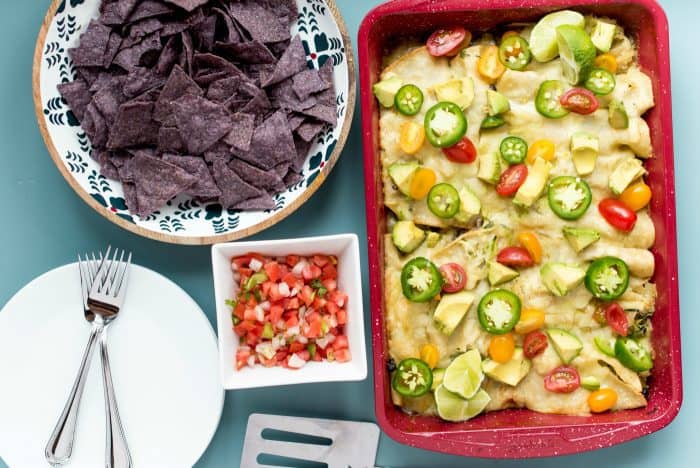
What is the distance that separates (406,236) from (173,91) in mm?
814

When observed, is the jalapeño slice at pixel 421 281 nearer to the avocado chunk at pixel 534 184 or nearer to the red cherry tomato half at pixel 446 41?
the avocado chunk at pixel 534 184

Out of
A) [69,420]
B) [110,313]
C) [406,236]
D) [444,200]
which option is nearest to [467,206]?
[444,200]

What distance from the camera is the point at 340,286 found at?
2510 mm

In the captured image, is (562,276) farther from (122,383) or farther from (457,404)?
(122,383)

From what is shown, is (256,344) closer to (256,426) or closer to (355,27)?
(256,426)

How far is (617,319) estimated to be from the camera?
2.43 metres

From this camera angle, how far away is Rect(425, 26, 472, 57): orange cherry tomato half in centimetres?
243

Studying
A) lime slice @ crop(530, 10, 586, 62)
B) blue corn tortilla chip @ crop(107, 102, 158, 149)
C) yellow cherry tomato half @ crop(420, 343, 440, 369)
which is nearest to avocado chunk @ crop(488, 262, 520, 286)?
yellow cherry tomato half @ crop(420, 343, 440, 369)

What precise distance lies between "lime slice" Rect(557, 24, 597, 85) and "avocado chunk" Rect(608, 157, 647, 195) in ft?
0.91

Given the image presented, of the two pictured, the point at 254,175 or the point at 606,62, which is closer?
the point at 606,62

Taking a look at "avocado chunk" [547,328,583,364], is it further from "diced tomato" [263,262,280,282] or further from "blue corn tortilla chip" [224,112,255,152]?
"blue corn tortilla chip" [224,112,255,152]

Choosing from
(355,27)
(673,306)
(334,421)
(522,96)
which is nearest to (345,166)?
(355,27)

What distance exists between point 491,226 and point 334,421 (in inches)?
33.7

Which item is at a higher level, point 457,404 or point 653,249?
point 653,249
